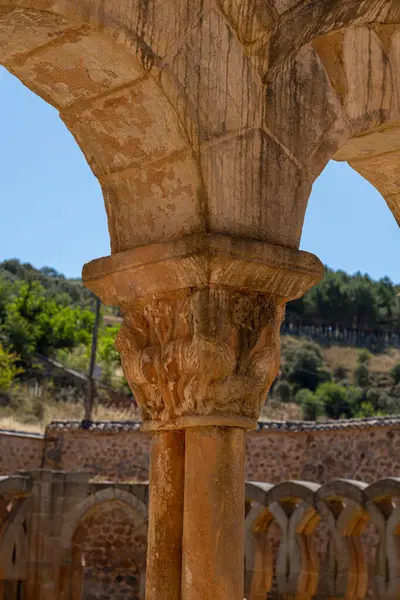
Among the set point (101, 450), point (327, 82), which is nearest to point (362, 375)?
point (101, 450)

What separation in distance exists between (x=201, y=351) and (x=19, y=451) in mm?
20518

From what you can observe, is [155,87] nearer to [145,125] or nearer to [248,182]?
[145,125]

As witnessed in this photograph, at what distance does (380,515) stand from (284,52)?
903 centimetres

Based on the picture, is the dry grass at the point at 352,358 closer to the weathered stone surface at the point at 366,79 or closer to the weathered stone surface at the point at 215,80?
the weathered stone surface at the point at 366,79

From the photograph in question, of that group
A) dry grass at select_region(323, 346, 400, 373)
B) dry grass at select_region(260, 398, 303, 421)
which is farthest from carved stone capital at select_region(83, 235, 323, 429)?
dry grass at select_region(323, 346, 400, 373)

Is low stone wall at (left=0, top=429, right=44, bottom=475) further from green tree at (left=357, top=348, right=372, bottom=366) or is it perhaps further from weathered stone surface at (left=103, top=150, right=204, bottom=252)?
green tree at (left=357, top=348, right=372, bottom=366)

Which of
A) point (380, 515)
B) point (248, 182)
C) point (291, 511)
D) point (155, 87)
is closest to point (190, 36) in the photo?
point (155, 87)

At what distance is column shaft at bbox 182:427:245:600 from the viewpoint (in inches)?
168

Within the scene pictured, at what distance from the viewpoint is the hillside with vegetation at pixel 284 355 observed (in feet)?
121

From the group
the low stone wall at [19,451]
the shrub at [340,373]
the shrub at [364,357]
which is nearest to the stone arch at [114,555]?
the low stone wall at [19,451]

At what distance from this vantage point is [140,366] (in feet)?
15.2

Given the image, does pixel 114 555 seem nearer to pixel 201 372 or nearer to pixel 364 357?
pixel 201 372

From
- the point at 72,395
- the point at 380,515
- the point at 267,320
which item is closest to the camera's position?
the point at 267,320

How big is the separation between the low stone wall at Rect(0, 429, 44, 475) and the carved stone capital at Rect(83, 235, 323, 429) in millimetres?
19421
